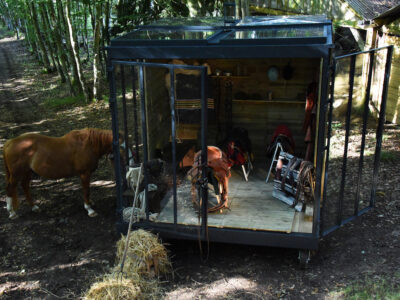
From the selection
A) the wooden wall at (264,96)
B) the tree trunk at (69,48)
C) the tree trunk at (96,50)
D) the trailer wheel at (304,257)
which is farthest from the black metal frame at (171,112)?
the tree trunk at (69,48)

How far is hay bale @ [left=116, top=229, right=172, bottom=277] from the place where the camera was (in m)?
4.89

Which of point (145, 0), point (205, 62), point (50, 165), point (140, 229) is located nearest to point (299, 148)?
point (205, 62)

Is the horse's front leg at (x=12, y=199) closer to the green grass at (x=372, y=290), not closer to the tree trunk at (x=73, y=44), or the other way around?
the green grass at (x=372, y=290)

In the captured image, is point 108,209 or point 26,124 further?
point 26,124

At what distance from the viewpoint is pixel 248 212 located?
578cm

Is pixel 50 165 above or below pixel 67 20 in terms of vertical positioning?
below

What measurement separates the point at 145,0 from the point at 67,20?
256 cm

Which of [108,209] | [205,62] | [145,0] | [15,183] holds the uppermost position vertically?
[145,0]

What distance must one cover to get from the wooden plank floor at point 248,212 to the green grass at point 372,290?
3.02ft

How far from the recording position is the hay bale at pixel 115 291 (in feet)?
14.6

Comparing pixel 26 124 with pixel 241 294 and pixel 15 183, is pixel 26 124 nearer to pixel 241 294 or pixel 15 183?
pixel 15 183

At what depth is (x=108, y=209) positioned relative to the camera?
24.1 feet

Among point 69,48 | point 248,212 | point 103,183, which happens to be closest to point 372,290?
point 248,212

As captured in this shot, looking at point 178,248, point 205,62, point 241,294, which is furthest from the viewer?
point 205,62
